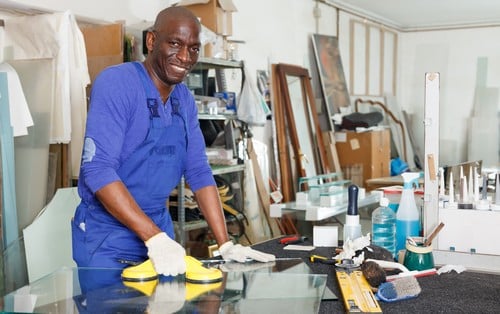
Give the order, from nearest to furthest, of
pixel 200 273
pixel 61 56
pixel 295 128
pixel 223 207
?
pixel 200 273 < pixel 61 56 < pixel 223 207 < pixel 295 128

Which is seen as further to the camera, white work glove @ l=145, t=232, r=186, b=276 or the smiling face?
the smiling face

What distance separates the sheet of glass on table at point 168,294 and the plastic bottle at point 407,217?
25.7 inches

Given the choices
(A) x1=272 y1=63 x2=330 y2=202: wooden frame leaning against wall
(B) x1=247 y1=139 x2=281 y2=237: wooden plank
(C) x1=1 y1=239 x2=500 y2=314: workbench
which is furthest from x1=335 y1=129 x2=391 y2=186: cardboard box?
(C) x1=1 y1=239 x2=500 y2=314: workbench

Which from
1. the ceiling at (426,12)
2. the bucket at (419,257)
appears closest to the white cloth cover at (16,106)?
the bucket at (419,257)

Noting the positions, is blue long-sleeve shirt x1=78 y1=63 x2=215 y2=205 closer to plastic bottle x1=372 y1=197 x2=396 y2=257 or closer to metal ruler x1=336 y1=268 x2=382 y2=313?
metal ruler x1=336 y1=268 x2=382 y2=313

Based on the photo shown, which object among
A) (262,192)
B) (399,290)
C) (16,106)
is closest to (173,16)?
(399,290)

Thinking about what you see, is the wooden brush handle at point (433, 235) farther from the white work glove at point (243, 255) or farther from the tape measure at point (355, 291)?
the white work glove at point (243, 255)

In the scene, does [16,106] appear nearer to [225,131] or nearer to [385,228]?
[225,131]

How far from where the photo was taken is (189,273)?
60.6 inches

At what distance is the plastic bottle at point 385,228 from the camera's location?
2217mm

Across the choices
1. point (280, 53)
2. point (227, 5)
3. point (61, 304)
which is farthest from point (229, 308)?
point (280, 53)

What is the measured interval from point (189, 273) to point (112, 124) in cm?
53

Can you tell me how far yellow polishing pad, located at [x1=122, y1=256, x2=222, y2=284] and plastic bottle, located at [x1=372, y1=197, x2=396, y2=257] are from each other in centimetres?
87

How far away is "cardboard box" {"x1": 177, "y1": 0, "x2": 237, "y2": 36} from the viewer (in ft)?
13.6
